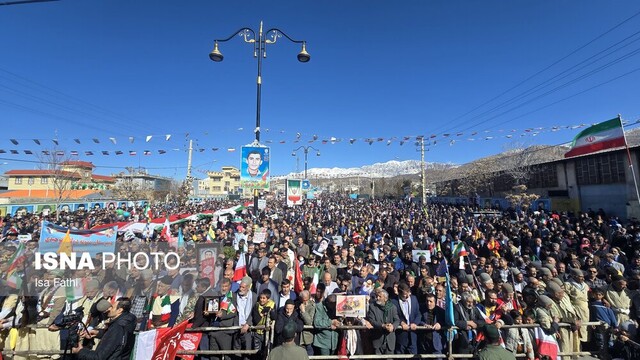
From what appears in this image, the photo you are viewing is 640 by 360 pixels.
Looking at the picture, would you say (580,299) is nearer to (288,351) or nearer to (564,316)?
(564,316)

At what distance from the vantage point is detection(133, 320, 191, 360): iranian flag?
3756mm

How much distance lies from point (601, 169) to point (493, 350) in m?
25.3

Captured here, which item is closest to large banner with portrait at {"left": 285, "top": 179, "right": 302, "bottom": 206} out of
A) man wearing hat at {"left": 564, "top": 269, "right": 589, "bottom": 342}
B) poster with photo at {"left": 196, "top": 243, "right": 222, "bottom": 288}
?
poster with photo at {"left": 196, "top": 243, "right": 222, "bottom": 288}

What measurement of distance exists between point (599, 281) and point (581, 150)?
20.6 ft

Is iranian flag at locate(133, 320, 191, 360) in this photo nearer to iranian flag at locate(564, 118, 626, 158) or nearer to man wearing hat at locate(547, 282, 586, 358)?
man wearing hat at locate(547, 282, 586, 358)

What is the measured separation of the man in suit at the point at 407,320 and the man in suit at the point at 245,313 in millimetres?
2537

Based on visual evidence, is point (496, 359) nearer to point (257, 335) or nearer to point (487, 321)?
point (487, 321)

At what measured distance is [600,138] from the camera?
9.97 metres

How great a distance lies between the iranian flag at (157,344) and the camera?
3756 millimetres

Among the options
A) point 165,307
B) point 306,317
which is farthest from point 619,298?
point 165,307

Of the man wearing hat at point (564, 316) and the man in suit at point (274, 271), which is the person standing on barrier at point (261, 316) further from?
the man wearing hat at point (564, 316)

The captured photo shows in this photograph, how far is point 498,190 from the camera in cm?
3600

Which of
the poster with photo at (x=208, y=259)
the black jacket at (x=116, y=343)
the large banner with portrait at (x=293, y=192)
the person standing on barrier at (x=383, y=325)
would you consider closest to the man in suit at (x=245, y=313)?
the poster with photo at (x=208, y=259)

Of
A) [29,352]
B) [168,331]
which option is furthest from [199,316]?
[29,352]
